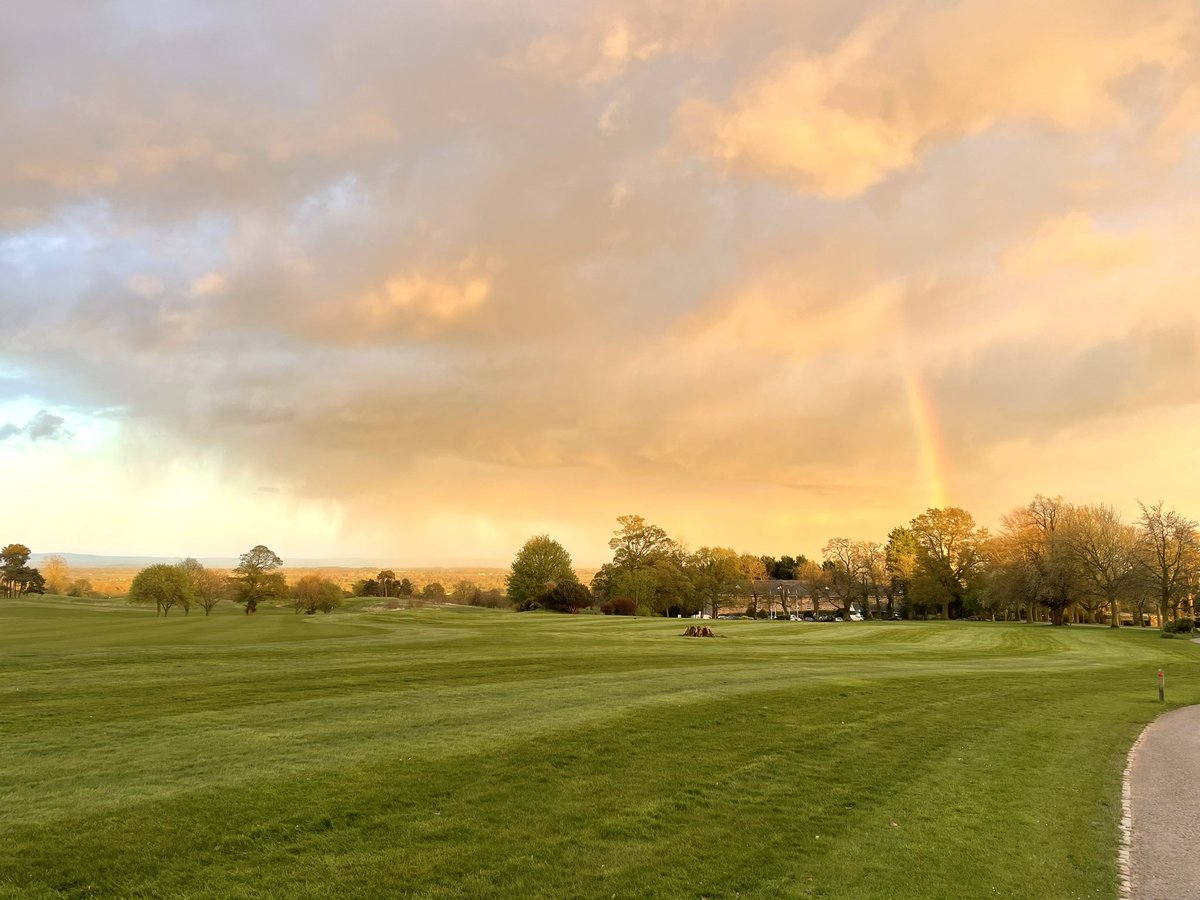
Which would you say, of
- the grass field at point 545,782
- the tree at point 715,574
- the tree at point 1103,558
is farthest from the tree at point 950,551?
the grass field at point 545,782

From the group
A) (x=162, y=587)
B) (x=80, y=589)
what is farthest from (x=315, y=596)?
(x=80, y=589)

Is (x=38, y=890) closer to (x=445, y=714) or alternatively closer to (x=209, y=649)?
(x=445, y=714)

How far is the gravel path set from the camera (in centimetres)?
1041

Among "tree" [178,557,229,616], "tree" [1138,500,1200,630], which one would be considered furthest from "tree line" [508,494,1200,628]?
"tree" [178,557,229,616]

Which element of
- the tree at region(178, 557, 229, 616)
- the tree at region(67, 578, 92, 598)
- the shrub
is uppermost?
the tree at region(178, 557, 229, 616)

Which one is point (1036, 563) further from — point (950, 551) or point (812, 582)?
point (812, 582)

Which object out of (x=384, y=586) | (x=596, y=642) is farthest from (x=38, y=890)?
(x=384, y=586)

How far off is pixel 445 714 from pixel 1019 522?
113 metres

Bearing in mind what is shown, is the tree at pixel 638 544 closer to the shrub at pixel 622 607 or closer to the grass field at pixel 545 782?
the shrub at pixel 622 607

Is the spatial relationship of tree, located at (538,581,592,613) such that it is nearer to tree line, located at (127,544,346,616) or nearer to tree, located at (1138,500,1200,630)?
tree line, located at (127,544,346,616)

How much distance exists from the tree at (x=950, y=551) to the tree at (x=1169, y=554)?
29186 millimetres

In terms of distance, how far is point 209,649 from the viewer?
35.8 m

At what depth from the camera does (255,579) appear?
100125 mm

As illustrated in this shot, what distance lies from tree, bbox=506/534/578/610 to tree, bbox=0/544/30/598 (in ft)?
318
